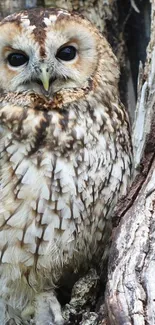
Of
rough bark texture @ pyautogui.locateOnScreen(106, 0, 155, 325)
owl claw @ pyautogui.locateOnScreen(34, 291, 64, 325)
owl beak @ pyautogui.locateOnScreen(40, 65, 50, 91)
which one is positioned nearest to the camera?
rough bark texture @ pyautogui.locateOnScreen(106, 0, 155, 325)

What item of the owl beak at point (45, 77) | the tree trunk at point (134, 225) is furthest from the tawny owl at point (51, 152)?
the tree trunk at point (134, 225)

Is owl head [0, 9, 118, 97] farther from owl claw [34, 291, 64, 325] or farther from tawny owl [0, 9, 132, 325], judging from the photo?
owl claw [34, 291, 64, 325]

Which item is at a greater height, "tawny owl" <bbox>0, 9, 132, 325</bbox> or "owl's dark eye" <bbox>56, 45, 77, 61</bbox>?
"owl's dark eye" <bbox>56, 45, 77, 61</bbox>

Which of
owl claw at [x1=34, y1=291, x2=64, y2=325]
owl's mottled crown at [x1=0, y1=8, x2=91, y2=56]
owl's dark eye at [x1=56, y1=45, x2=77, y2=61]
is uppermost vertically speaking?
owl's mottled crown at [x1=0, y1=8, x2=91, y2=56]

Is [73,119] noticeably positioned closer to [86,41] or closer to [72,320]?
[86,41]

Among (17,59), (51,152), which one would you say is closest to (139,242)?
(51,152)

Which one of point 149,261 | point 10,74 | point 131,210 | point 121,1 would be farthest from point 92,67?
point 121,1

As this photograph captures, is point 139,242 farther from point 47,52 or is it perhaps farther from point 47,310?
point 47,52

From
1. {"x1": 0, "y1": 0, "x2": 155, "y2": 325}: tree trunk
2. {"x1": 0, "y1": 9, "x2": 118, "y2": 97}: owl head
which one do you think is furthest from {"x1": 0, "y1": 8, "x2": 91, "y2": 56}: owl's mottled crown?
{"x1": 0, "y1": 0, "x2": 155, "y2": 325}: tree trunk

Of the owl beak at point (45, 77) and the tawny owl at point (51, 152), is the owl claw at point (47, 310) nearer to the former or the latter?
the tawny owl at point (51, 152)
